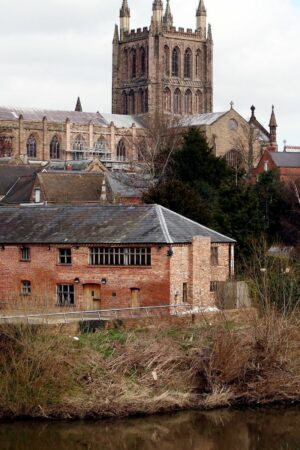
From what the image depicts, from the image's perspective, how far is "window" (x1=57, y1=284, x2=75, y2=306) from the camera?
4953 centimetres

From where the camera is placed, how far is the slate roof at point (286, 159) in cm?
9400

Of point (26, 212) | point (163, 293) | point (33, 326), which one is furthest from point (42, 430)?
point (26, 212)

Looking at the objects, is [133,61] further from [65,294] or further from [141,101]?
[65,294]

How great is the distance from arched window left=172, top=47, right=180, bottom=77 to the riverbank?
10789cm

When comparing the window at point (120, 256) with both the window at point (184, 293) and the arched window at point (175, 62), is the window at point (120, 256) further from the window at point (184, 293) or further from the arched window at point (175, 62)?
the arched window at point (175, 62)

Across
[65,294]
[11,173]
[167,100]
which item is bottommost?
[65,294]

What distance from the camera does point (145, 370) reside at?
37531mm

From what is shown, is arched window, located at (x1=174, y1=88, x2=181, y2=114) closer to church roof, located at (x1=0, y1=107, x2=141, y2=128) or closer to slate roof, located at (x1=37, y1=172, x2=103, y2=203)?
church roof, located at (x1=0, y1=107, x2=141, y2=128)

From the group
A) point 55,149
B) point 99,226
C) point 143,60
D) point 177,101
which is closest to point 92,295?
point 99,226

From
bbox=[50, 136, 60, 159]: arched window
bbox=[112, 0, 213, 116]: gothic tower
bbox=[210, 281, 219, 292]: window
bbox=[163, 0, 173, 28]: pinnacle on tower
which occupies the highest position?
bbox=[163, 0, 173, 28]: pinnacle on tower

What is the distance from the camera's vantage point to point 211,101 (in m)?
148

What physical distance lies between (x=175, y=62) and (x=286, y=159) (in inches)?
2100

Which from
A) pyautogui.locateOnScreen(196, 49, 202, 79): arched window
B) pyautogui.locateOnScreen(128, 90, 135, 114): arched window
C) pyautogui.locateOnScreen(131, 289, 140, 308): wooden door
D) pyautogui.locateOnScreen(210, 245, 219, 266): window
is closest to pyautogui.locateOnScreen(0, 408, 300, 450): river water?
pyautogui.locateOnScreen(131, 289, 140, 308): wooden door

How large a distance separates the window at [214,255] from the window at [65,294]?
264 inches
